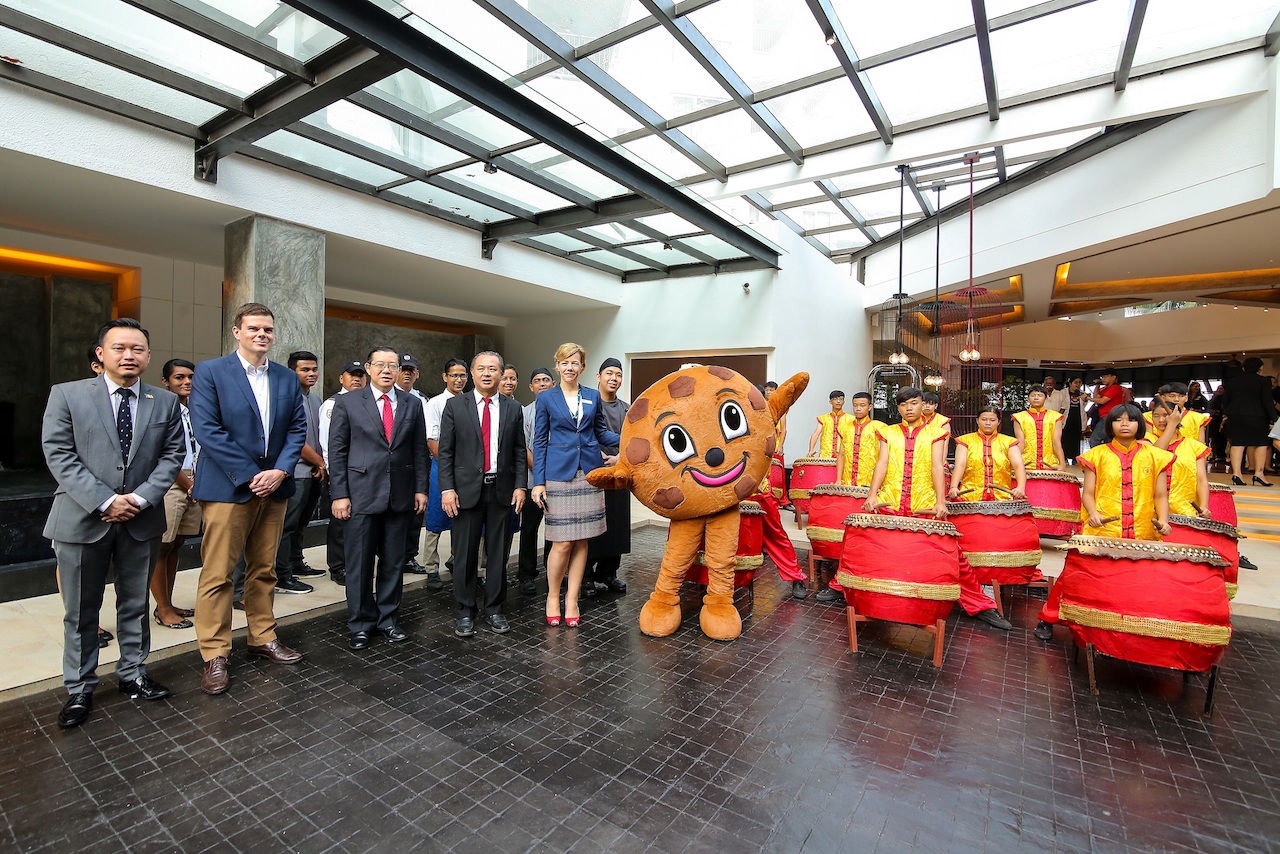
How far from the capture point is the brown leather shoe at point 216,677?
293cm

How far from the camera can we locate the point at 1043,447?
6305 mm

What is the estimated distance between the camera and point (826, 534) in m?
4.68

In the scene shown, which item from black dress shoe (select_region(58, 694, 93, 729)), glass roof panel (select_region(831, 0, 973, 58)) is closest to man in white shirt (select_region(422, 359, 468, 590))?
black dress shoe (select_region(58, 694, 93, 729))

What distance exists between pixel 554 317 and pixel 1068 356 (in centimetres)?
1509

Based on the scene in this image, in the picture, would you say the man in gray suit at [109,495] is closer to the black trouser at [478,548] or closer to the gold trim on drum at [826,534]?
the black trouser at [478,548]

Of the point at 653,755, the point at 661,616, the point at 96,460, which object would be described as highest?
the point at 96,460

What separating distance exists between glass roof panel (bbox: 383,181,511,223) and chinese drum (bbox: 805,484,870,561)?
16.9ft

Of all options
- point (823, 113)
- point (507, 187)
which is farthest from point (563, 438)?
point (823, 113)

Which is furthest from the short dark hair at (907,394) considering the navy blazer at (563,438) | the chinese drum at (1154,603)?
the navy blazer at (563,438)

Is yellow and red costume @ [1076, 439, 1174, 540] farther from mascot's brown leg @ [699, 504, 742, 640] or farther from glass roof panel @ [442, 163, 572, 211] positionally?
glass roof panel @ [442, 163, 572, 211]

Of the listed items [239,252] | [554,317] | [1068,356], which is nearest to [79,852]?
[239,252]

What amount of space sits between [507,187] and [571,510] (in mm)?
4405

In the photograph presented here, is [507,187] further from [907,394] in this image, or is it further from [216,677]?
[216,677]

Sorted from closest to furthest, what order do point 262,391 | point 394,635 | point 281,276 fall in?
point 262,391 → point 394,635 → point 281,276
